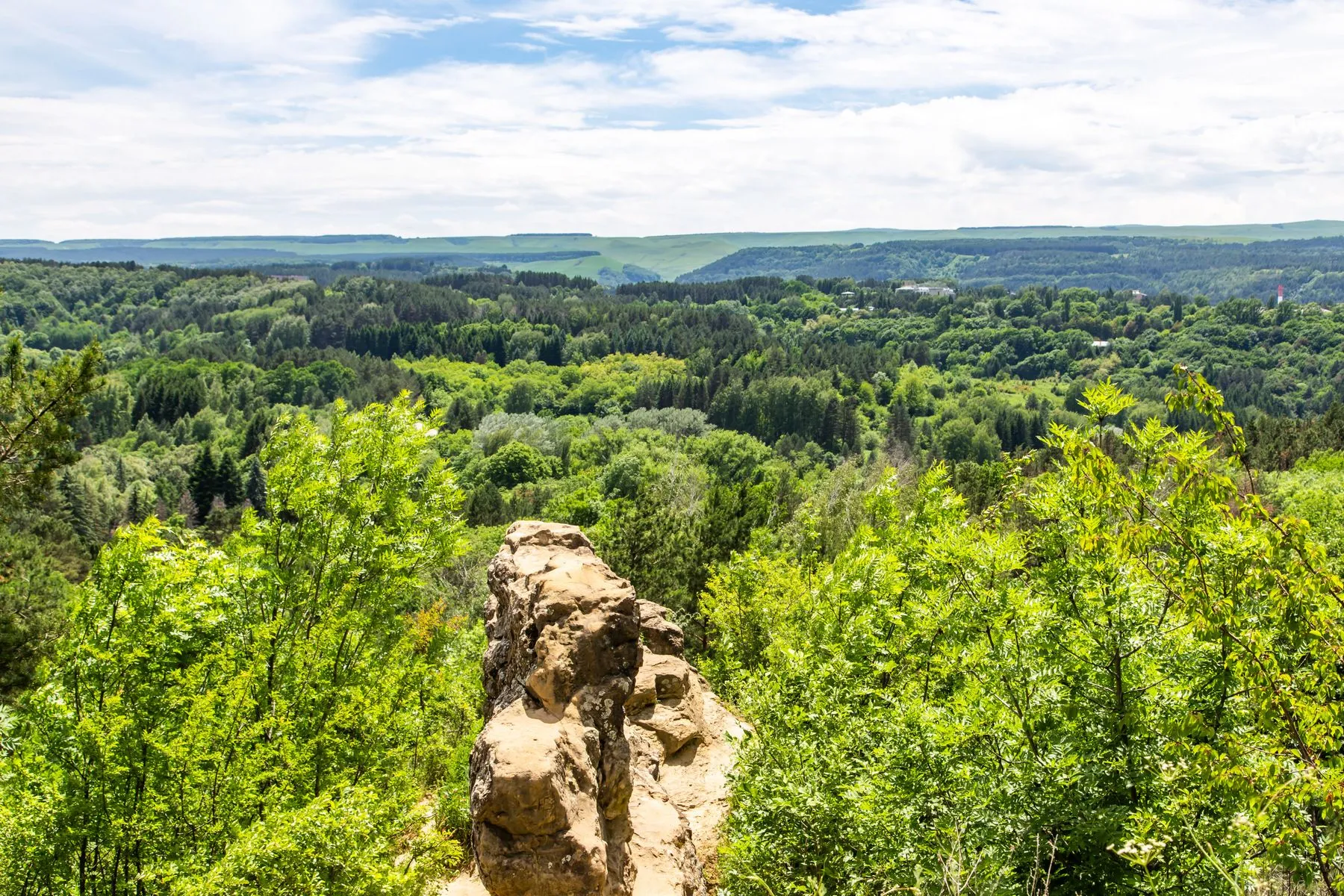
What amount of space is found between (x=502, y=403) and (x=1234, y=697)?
178355mm

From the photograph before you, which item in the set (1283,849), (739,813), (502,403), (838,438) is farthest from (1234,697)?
(502,403)

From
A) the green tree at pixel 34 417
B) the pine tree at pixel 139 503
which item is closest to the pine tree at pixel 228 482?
the pine tree at pixel 139 503

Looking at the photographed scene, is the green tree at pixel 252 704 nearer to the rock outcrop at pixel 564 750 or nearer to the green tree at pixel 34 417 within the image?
the rock outcrop at pixel 564 750

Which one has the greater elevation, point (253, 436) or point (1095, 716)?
point (1095, 716)

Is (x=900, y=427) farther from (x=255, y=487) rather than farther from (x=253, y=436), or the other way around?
(x=253, y=436)

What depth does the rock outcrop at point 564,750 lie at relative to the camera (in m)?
12.9

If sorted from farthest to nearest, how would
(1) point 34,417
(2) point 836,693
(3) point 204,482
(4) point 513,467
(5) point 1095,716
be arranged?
1. (4) point 513,467
2. (3) point 204,482
3. (1) point 34,417
4. (2) point 836,693
5. (5) point 1095,716

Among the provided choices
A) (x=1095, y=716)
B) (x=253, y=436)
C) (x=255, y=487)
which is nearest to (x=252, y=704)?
(x=1095, y=716)

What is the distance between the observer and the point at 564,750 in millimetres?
13672

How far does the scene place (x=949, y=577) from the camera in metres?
14.9

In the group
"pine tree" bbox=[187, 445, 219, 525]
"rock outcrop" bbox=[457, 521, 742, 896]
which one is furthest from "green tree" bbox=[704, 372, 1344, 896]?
"pine tree" bbox=[187, 445, 219, 525]

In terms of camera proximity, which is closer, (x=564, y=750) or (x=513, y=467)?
(x=564, y=750)

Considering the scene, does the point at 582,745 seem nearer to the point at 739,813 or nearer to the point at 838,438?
the point at 739,813

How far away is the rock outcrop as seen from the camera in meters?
12.9
